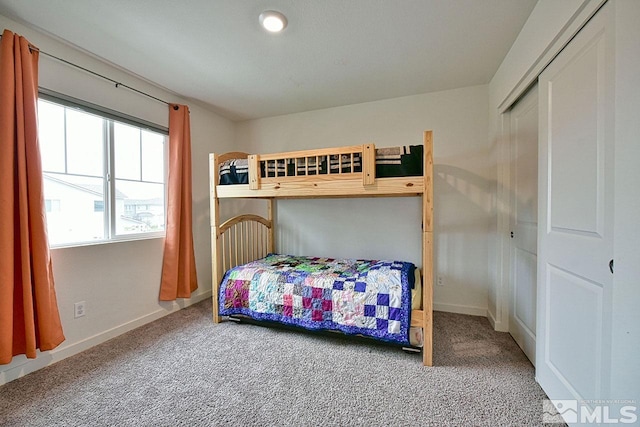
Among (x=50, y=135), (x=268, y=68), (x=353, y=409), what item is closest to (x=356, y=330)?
(x=353, y=409)

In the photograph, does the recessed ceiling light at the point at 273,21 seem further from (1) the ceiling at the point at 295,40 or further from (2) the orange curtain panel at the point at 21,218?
(2) the orange curtain panel at the point at 21,218

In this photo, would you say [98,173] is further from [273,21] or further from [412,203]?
[412,203]

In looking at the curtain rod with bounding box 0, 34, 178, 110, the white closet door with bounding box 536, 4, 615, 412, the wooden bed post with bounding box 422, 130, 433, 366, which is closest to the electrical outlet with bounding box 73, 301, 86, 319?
the curtain rod with bounding box 0, 34, 178, 110

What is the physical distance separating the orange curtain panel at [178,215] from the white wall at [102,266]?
0.34 feet

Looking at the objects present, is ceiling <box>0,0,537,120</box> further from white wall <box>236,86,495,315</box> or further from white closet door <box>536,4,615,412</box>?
white closet door <box>536,4,615,412</box>

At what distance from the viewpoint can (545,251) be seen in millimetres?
1422

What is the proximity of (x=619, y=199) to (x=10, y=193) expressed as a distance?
3015mm

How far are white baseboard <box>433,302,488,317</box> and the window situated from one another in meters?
3.03

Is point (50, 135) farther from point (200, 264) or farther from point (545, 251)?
point (545, 251)

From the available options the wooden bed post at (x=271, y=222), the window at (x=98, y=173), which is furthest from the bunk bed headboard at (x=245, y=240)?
the window at (x=98, y=173)

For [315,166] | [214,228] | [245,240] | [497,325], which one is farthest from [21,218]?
[497,325]

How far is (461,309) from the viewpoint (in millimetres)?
2607

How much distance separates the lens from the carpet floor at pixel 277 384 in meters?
1.30

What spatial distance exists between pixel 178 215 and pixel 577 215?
9.73 feet
